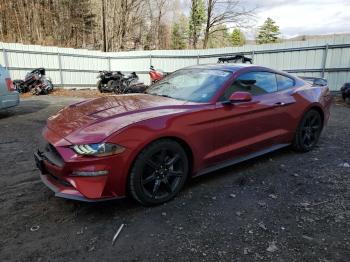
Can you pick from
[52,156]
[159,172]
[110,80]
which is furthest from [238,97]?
[110,80]

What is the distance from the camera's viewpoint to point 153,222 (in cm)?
296

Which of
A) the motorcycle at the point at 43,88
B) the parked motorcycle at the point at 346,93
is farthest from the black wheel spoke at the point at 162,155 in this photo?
the motorcycle at the point at 43,88

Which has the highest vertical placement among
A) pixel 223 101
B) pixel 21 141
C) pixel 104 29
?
pixel 104 29

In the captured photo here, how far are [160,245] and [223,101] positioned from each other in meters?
1.92

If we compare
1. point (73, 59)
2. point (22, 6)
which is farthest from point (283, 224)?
point (22, 6)

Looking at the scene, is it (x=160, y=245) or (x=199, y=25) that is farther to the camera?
(x=199, y=25)

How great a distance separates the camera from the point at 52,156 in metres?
3.05

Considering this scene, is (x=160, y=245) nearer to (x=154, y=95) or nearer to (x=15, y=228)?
(x=15, y=228)

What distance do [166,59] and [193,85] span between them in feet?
44.2

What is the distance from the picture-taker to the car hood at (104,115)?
2.93 meters

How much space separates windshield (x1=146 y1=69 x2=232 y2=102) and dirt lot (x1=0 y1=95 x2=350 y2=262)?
1.11 m

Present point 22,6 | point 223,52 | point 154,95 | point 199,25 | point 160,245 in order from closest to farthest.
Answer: point 160,245, point 154,95, point 223,52, point 22,6, point 199,25

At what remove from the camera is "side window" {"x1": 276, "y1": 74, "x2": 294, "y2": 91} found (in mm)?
4647

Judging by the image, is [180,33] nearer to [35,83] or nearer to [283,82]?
[35,83]
